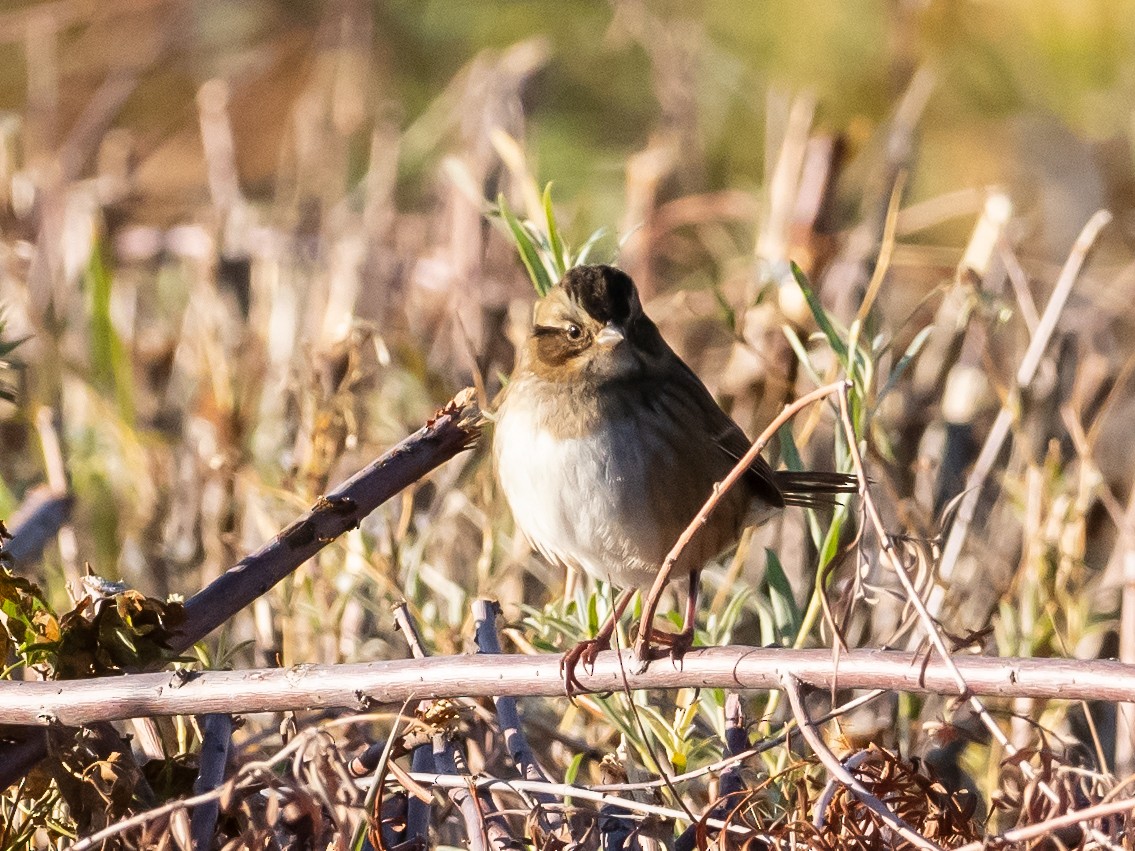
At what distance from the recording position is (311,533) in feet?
7.36

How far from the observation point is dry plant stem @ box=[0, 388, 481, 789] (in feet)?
7.05

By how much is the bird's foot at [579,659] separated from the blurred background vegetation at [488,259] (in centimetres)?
13

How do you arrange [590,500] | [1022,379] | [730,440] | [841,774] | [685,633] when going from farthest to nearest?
[1022,379], [730,440], [590,500], [685,633], [841,774]

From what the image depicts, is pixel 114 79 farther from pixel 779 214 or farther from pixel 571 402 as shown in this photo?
pixel 571 402

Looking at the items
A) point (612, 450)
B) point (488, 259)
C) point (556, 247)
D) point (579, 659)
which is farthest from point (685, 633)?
point (488, 259)

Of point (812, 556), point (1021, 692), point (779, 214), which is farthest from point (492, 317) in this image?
point (1021, 692)

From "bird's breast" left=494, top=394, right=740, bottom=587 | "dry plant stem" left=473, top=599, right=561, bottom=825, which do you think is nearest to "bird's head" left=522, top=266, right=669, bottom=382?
"bird's breast" left=494, top=394, right=740, bottom=587

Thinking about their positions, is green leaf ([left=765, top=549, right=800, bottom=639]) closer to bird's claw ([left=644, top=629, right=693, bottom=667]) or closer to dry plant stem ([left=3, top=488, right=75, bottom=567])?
bird's claw ([left=644, top=629, right=693, bottom=667])

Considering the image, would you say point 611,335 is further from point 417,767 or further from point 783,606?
point 417,767

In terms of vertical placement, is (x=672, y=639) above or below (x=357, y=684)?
below

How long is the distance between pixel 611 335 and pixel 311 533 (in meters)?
1.01

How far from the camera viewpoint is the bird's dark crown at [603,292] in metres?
2.93

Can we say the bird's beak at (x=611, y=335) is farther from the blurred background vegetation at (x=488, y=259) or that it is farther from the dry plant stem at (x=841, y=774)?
the dry plant stem at (x=841, y=774)

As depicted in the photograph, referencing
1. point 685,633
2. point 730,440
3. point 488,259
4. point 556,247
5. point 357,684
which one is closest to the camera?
point 357,684
